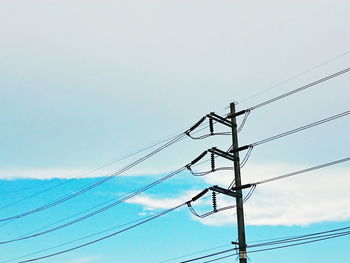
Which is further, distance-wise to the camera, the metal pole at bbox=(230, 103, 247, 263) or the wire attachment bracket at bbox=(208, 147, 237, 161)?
the wire attachment bracket at bbox=(208, 147, 237, 161)

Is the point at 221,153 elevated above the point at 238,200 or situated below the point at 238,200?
above

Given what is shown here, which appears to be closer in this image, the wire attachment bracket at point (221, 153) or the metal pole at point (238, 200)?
the metal pole at point (238, 200)

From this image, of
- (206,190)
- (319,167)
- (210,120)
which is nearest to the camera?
(319,167)

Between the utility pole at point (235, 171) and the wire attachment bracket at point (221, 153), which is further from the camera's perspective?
the wire attachment bracket at point (221, 153)

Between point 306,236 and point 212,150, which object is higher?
point 212,150

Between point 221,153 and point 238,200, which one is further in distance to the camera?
point 221,153

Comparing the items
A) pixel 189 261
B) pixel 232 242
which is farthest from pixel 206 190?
pixel 189 261

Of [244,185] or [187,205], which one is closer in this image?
[244,185]

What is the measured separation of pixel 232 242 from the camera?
22.0 metres

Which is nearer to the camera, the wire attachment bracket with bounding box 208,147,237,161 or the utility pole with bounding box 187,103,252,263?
the utility pole with bounding box 187,103,252,263

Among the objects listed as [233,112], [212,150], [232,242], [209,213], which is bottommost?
[232,242]

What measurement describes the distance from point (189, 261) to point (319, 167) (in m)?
8.56

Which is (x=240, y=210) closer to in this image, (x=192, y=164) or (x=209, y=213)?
(x=209, y=213)

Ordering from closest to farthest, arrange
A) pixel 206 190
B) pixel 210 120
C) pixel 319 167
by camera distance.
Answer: pixel 319 167 → pixel 206 190 → pixel 210 120
